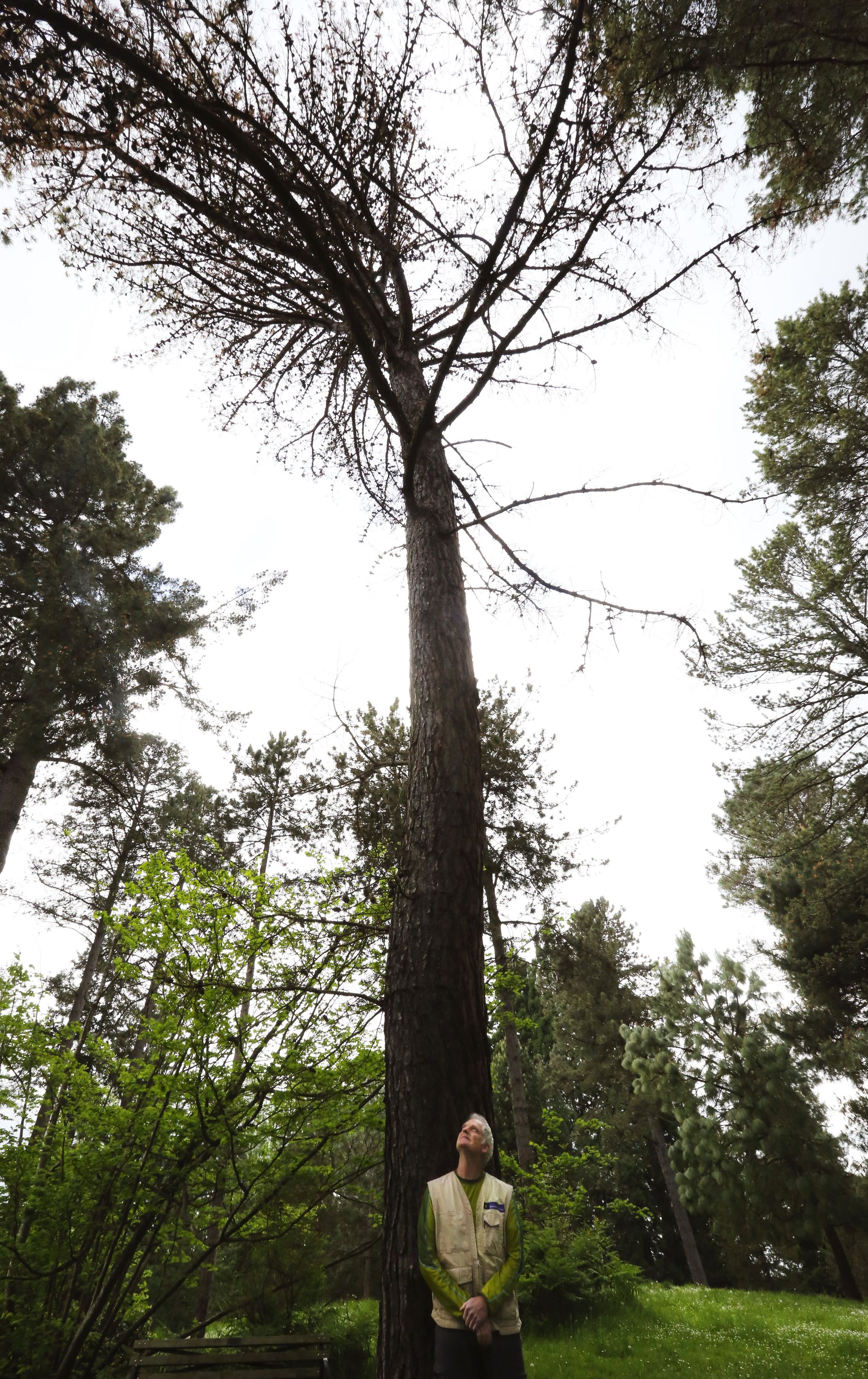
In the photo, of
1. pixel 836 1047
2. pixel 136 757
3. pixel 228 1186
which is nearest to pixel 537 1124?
pixel 836 1047

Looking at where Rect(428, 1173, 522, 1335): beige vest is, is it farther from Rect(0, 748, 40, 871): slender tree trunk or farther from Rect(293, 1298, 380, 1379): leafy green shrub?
Rect(0, 748, 40, 871): slender tree trunk

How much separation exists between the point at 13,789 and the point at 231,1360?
7.24 meters

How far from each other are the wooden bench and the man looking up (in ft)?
8.18

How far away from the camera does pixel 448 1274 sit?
197 cm

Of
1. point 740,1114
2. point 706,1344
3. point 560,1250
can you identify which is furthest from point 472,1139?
point 740,1114

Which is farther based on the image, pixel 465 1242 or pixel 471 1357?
pixel 465 1242

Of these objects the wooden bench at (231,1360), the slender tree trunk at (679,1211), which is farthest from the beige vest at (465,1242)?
the slender tree trunk at (679,1211)

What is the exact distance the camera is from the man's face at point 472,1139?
2023mm

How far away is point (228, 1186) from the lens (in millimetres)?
4363

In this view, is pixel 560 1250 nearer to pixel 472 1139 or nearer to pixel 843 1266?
pixel 472 1139

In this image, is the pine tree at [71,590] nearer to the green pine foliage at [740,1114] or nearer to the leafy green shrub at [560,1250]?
the leafy green shrub at [560,1250]

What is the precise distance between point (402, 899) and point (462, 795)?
52 cm

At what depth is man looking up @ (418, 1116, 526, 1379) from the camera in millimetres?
1856

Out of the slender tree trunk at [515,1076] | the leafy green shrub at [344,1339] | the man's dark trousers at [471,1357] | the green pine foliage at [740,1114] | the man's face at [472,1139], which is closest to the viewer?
the man's dark trousers at [471,1357]
